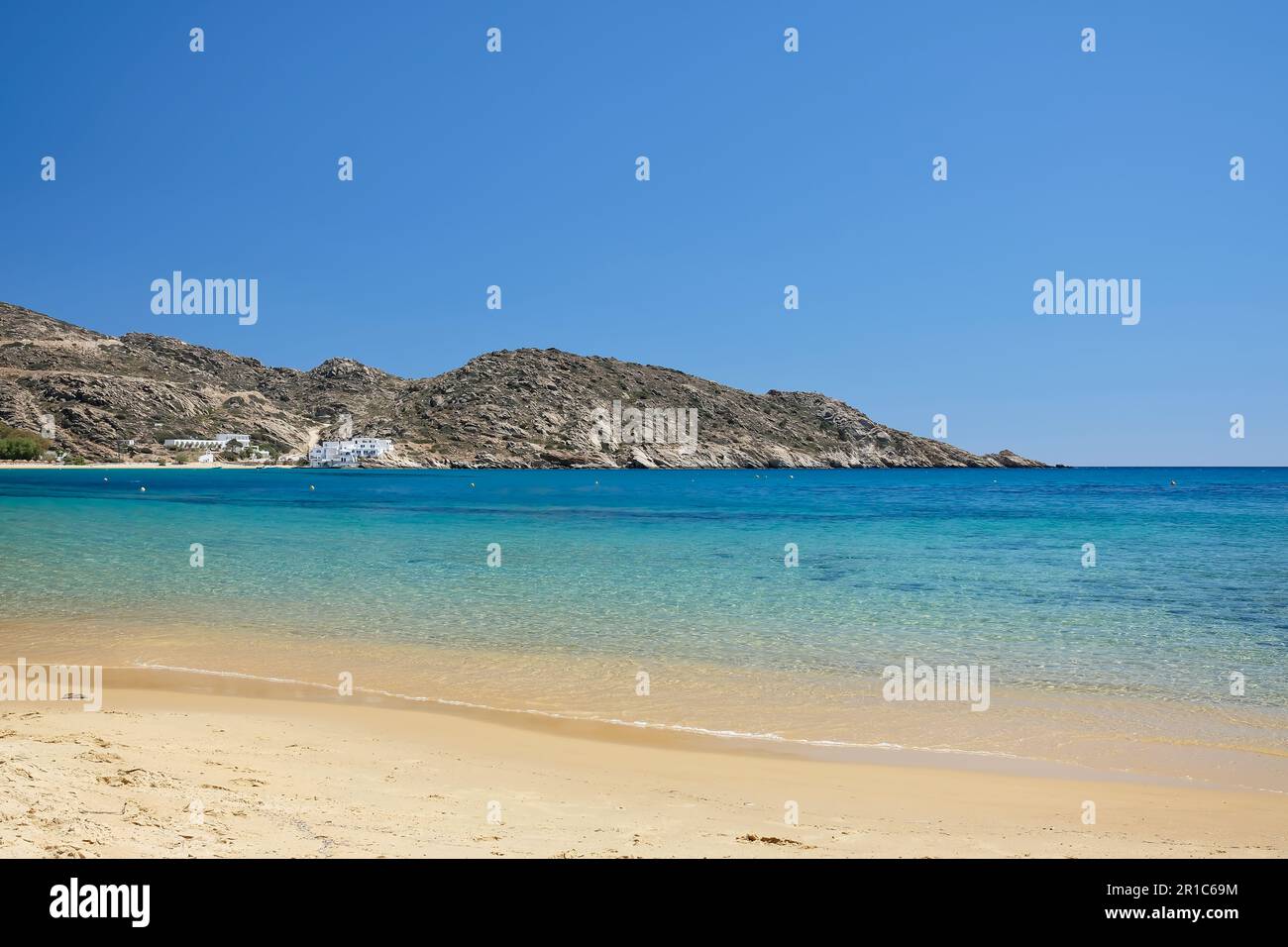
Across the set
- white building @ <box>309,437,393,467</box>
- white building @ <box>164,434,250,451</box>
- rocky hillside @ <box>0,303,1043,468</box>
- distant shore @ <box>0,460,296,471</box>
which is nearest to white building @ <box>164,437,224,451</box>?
white building @ <box>164,434,250,451</box>

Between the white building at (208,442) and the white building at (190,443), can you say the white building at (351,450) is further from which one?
the white building at (190,443)

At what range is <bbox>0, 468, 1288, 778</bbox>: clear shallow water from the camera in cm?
1006

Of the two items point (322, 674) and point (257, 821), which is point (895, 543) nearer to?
point (322, 674)

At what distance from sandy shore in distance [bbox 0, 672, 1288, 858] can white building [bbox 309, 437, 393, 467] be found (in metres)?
171

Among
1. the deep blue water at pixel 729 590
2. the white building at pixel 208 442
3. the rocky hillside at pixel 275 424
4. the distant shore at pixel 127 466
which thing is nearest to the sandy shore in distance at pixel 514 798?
the deep blue water at pixel 729 590

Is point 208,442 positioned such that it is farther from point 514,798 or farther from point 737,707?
point 514,798

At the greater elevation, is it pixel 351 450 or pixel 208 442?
pixel 208 442

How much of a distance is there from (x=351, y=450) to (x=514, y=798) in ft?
587

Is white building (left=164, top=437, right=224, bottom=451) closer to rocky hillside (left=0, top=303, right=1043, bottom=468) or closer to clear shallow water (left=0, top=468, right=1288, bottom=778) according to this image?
rocky hillside (left=0, top=303, right=1043, bottom=468)

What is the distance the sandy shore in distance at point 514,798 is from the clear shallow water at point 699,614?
4.78 feet

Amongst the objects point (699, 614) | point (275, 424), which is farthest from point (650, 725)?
point (275, 424)

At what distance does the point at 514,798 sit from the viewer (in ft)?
19.8

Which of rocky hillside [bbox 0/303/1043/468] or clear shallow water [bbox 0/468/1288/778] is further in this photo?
rocky hillside [bbox 0/303/1043/468]
